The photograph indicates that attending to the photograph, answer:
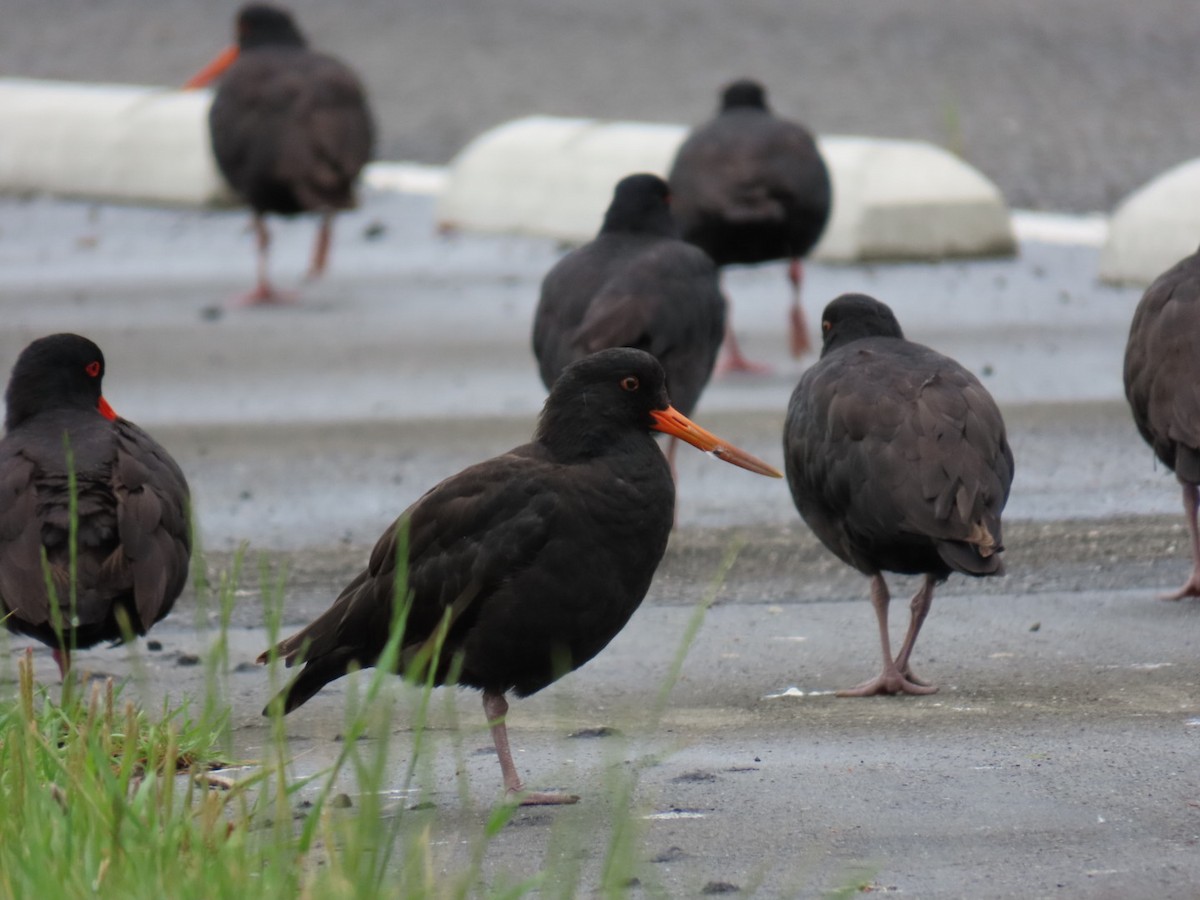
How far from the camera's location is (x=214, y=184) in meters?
15.8

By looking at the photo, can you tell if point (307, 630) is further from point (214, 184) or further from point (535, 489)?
point (214, 184)

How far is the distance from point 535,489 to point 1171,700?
1.70m

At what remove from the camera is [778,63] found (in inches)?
809

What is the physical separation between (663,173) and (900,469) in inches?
341

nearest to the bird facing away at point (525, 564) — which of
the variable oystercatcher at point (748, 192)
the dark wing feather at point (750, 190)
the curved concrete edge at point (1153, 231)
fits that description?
the variable oystercatcher at point (748, 192)

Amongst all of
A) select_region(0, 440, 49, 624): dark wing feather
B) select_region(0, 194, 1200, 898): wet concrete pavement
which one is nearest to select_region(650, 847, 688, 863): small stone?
select_region(0, 194, 1200, 898): wet concrete pavement

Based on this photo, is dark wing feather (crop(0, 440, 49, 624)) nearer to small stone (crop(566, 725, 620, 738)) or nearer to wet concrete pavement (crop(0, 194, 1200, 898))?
wet concrete pavement (crop(0, 194, 1200, 898))

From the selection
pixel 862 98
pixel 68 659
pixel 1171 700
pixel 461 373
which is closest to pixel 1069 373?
pixel 461 373

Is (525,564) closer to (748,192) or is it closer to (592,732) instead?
(592,732)

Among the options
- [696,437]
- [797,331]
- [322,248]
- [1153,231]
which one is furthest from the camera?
[322,248]

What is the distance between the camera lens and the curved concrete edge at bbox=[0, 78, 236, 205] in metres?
16.0

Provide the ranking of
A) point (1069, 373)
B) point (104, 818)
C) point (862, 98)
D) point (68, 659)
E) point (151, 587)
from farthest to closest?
point (862, 98)
point (1069, 373)
point (151, 587)
point (68, 659)
point (104, 818)

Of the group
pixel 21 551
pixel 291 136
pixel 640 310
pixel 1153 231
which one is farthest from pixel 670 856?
pixel 291 136

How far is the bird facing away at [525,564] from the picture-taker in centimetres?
466
